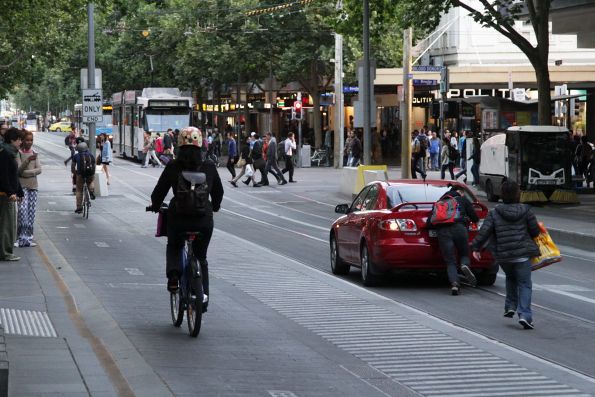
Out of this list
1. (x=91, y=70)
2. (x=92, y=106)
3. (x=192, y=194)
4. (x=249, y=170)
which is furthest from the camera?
(x=249, y=170)

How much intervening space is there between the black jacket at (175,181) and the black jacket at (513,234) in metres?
2.60

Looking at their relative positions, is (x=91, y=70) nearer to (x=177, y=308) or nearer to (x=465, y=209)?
(x=465, y=209)

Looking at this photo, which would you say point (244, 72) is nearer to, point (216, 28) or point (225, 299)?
point (216, 28)

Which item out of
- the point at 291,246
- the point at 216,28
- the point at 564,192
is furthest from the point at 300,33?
the point at 291,246

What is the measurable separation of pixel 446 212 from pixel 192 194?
16.3 feet

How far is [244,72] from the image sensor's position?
69500 millimetres

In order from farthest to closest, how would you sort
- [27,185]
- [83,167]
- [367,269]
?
[83,167]
[27,185]
[367,269]

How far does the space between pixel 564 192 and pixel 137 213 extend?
10.8 metres

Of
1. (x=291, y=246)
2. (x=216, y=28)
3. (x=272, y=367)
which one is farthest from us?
(x=216, y=28)

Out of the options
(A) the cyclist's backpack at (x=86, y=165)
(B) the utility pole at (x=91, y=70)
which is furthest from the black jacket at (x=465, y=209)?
(B) the utility pole at (x=91, y=70)

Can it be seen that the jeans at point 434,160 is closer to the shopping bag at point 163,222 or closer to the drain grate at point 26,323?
the drain grate at point 26,323

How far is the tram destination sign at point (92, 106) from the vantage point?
36.2m

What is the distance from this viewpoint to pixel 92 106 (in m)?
36.3

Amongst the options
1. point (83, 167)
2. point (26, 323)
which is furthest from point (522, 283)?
point (83, 167)
